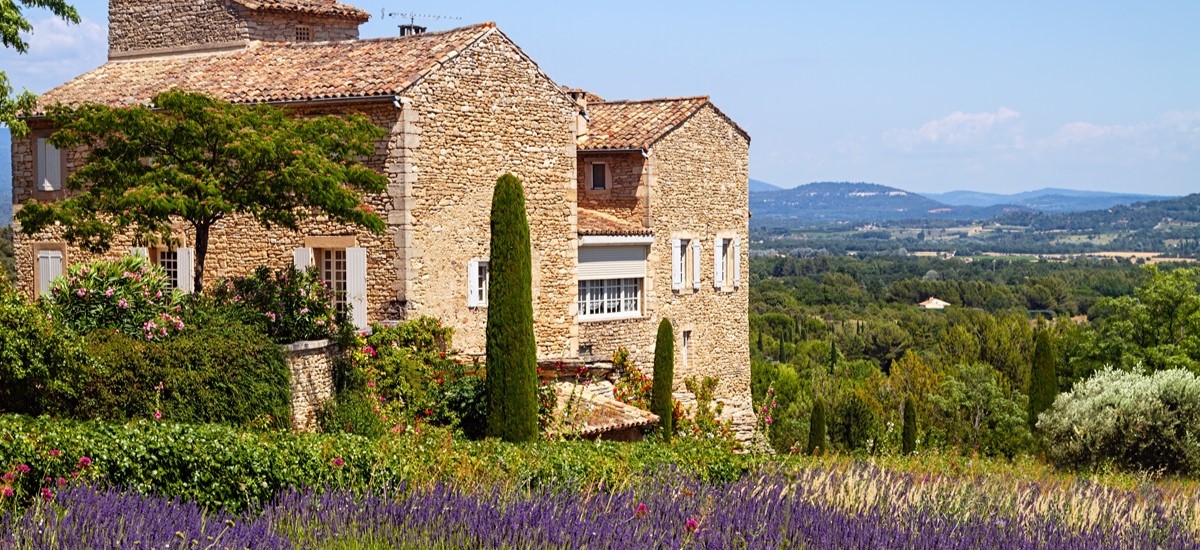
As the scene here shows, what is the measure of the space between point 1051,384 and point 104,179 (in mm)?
24438

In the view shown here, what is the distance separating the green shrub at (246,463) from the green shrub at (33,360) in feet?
6.32

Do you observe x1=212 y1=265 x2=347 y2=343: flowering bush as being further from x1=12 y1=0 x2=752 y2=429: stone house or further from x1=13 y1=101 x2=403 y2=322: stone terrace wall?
x1=13 y1=101 x2=403 y2=322: stone terrace wall

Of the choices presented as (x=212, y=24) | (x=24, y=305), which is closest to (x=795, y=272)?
(x=212, y=24)

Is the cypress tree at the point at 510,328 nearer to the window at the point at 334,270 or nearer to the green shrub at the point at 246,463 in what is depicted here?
the window at the point at 334,270

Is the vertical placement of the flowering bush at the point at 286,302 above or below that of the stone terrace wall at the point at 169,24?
below

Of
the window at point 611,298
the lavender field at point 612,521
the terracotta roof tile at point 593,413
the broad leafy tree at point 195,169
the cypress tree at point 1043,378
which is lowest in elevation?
the cypress tree at point 1043,378

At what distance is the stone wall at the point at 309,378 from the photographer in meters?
17.0

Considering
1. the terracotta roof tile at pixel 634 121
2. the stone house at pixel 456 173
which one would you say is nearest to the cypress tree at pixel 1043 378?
the stone house at pixel 456 173

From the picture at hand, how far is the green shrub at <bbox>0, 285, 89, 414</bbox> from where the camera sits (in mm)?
13188

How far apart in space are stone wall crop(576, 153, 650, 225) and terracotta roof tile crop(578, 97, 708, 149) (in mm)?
268

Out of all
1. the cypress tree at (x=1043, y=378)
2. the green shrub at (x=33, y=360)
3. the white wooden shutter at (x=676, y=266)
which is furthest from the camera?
the cypress tree at (x=1043, y=378)

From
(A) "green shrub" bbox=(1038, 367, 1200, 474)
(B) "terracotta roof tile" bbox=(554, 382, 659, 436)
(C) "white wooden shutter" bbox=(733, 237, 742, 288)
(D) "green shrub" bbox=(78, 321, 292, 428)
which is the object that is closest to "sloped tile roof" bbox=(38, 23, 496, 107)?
(B) "terracotta roof tile" bbox=(554, 382, 659, 436)

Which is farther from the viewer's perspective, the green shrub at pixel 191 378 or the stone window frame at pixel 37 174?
the stone window frame at pixel 37 174

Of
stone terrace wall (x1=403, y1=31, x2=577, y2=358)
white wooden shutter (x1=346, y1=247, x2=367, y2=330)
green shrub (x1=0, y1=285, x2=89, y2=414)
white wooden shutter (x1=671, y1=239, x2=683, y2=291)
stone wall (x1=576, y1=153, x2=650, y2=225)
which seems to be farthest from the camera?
white wooden shutter (x1=671, y1=239, x2=683, y2=291)
